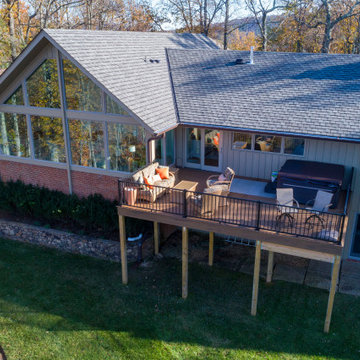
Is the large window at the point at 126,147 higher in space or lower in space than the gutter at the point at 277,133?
lower

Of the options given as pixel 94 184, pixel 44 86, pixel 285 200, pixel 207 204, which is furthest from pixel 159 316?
pixel 44 86

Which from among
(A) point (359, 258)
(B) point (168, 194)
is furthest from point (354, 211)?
(B) point (168, 194)

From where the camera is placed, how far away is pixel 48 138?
1402cm

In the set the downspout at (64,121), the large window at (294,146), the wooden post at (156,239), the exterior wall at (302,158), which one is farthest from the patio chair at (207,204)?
the downspout at (64,121)

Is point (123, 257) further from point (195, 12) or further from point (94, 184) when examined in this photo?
point (195, 12)

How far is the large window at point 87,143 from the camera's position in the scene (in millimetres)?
13172

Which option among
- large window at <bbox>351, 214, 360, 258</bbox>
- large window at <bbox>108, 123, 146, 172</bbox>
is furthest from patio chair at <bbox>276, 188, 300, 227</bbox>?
large window at <bbox>108, 123, 146, 172</bbox>

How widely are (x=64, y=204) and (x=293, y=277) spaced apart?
8.27m

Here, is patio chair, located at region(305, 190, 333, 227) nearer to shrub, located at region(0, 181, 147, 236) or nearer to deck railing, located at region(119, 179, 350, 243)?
deck railing, located at region(119, 179, 350, 243)

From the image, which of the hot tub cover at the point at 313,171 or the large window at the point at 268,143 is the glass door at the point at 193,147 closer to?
the large window at the point at 268,143

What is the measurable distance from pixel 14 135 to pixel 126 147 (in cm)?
486

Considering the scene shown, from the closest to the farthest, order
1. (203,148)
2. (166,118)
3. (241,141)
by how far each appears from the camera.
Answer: (166,118) < (241,141) < (203,148)

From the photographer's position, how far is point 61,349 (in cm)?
956

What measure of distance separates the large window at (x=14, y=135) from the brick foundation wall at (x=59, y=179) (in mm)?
502
